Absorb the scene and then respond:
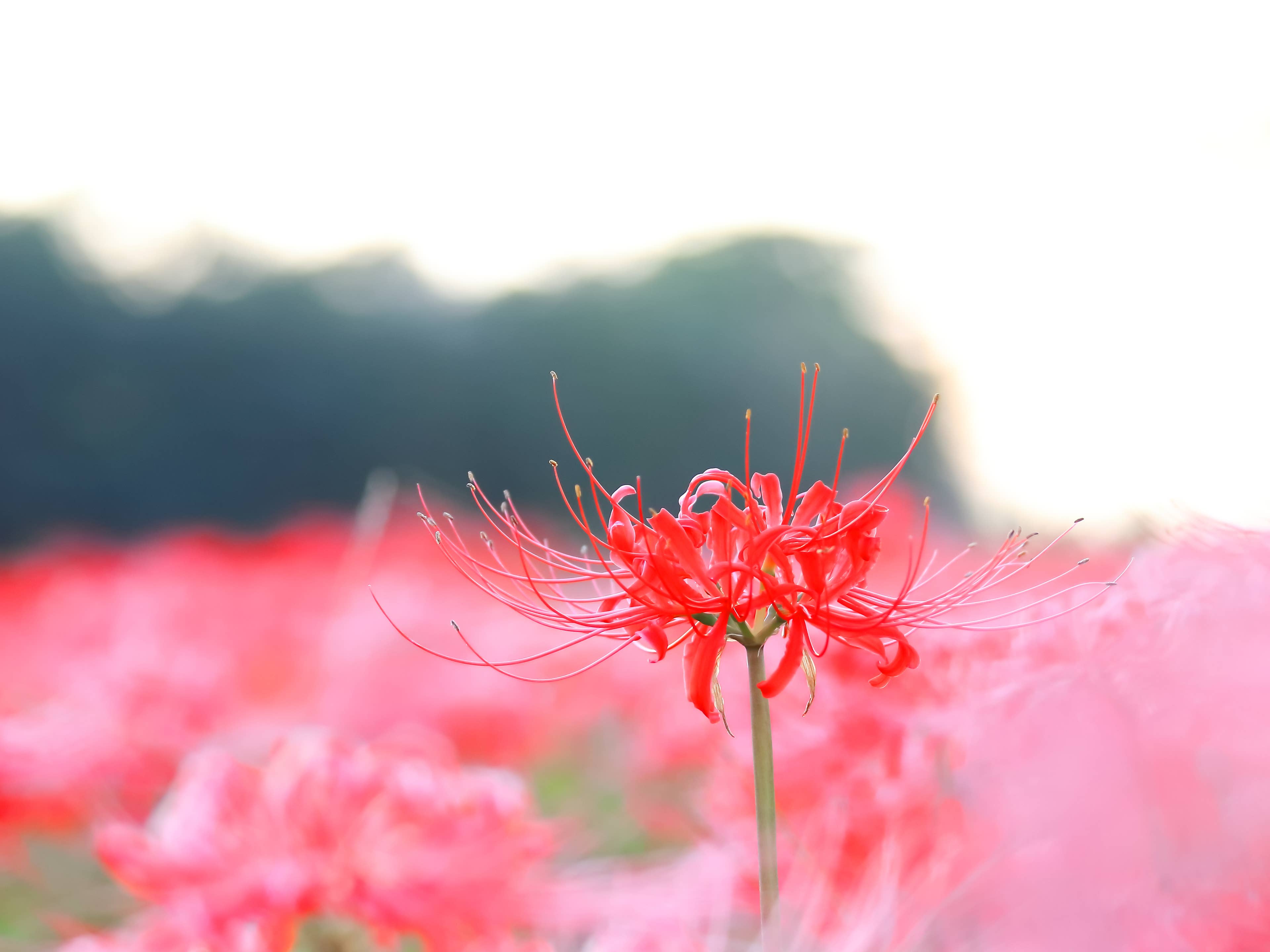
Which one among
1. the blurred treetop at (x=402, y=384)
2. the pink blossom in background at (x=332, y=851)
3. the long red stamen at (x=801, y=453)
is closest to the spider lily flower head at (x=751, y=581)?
the long red stamen at (x=801, y=453)

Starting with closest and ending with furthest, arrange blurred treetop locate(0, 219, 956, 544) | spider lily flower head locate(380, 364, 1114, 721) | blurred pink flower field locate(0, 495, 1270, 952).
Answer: blurred pink flower field locate(0, 495, 1270, 952)
spider lily flower head locate(380, 364, 1114, 721)
blurred treetop locate(0, 219, 956, 544)

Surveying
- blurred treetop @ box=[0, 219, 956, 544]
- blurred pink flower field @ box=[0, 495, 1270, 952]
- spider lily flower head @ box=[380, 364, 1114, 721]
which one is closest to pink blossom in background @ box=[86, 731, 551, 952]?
blurred pink flower field @ box=[0, 495, 1270, 952]

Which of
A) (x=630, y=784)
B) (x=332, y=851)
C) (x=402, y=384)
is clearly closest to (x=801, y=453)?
(x=332, y=851)

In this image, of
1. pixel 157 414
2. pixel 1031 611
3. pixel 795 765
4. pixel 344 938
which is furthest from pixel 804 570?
pixel 157 414

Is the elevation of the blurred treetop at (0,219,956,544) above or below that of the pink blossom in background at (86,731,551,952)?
above

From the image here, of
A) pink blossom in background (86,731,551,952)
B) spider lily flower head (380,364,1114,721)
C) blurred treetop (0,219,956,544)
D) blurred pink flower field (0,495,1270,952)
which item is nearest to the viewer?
blurred pink flower field (0,495,1270,952)

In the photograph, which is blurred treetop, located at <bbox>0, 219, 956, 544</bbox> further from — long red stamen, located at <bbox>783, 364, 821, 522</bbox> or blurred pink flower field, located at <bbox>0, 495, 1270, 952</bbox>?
long red stamen, located at <bbox>783, 364, 821, 522</bbox>

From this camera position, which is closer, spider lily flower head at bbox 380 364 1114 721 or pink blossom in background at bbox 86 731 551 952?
spider lily flower head at bbox 380 364 1114 721

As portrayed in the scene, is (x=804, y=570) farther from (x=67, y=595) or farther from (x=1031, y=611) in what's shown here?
(x=67, y=595)
